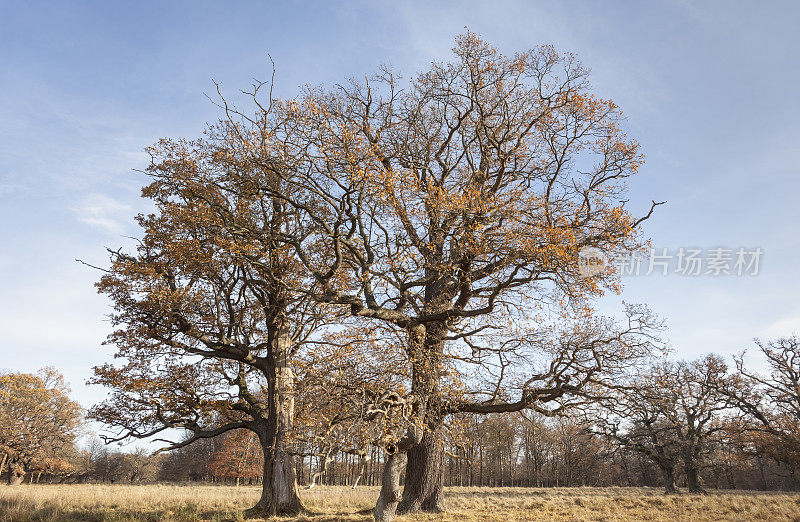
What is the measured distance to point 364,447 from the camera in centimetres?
1102

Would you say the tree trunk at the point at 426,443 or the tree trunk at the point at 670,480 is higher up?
the tree trunk at the point at 426,443

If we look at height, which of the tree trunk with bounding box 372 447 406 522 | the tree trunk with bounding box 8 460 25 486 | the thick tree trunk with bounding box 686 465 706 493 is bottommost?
the tree trunk with bounding box 8 460 25 486

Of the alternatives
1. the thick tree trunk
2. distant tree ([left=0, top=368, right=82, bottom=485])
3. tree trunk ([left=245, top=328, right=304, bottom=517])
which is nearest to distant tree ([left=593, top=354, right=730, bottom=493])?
the thick tree trunk

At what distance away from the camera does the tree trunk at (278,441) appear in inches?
591

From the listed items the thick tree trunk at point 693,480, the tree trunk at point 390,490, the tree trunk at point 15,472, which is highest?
the tree trunk at point 390,490

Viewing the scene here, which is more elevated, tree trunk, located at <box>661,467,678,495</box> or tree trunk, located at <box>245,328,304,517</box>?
tree trunk, located at <box>245,328,304,517</box>

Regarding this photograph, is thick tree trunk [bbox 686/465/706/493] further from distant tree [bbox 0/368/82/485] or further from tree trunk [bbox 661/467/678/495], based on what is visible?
distant tree [bbox 0/368/82/485]

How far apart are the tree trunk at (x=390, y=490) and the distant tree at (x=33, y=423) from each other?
41023 millimetres

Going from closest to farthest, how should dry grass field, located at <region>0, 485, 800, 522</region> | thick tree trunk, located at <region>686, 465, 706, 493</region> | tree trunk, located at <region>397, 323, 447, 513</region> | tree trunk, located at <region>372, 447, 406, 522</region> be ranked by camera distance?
tree trunk, located at <region>372, 447, 406, 522</region> < tree trunk, located at <region>397, 323, 447, 513</region> < dry grass field, located at <region>0, 485, 800, 522</region> < thick tree trunk, located at <region>686, 465, 706, 493</region>

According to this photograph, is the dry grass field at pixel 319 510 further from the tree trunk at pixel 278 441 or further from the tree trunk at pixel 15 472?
the tree trunk at pixel 15 472

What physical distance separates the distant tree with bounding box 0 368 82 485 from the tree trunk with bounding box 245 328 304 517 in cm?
3478

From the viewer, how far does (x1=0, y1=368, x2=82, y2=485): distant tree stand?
37.8 m

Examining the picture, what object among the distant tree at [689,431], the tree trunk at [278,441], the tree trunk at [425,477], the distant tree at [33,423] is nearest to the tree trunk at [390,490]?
the tree trunk at [425,477]

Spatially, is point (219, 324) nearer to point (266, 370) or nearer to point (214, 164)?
point (266, 370)
